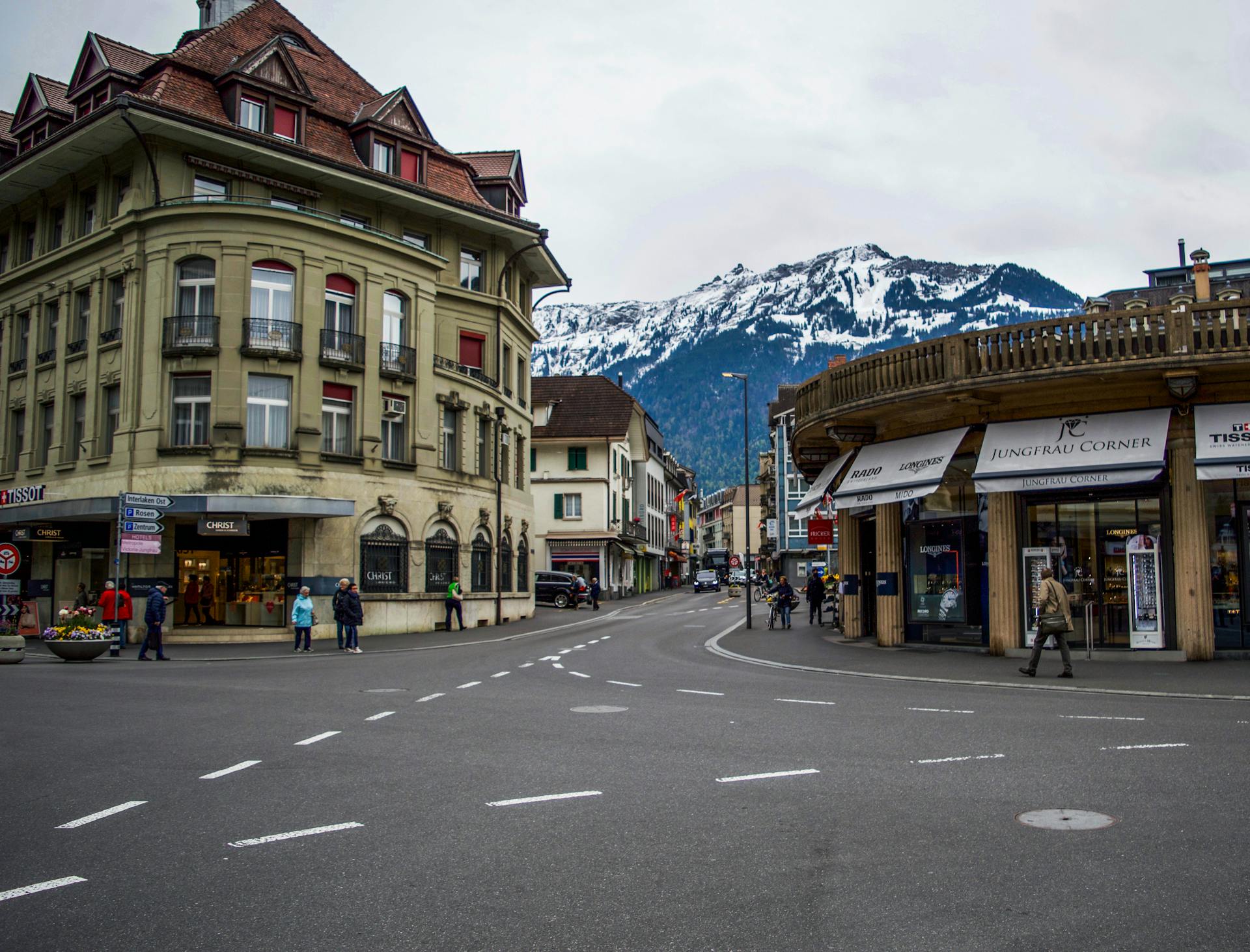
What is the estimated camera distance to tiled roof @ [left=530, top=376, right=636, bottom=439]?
6581 cm

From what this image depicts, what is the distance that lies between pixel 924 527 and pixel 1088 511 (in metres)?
3.93

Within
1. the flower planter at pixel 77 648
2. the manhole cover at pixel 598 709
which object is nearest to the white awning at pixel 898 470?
the manhole cover at pixel 598 709

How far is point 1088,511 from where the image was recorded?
64.9 feet

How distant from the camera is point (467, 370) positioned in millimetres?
38469

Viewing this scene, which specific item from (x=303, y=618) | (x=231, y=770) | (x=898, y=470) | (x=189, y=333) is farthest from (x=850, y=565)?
(x=231, y=770)

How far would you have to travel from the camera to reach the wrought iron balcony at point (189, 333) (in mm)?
30031

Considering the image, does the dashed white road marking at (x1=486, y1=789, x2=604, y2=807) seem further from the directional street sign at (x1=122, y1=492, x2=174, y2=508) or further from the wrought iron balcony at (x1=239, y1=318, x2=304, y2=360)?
the wrought iron balcony at (x1=239, y1=318, x2=304, y2=360)

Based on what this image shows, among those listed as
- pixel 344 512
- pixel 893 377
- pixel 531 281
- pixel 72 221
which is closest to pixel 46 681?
pixel 344 512

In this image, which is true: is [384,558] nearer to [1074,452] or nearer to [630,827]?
[1074,452]

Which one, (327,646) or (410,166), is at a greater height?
(410,166)

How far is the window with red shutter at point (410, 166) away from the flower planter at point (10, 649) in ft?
63.8

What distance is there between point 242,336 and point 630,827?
2663cm

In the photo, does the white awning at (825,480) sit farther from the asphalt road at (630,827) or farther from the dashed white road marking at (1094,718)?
the dashed white road marking at (1094,718)

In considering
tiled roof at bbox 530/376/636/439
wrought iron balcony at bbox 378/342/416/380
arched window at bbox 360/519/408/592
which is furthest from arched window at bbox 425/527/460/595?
tiled roof at bbox 530/376/636/439
